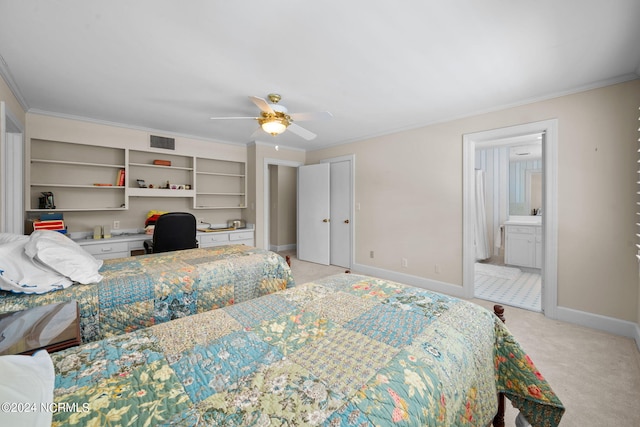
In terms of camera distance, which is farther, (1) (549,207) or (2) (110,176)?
(2) (110,176)

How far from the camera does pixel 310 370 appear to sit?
896 mm

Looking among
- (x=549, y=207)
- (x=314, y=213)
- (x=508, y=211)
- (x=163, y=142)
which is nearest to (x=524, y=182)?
(x=508, y=211)

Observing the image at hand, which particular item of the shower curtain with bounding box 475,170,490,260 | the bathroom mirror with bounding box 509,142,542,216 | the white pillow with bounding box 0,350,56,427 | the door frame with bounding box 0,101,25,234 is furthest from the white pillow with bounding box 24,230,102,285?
the bathroom mirror with bounding box 509,142,542,216

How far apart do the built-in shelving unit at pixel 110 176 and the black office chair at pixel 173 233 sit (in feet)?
3.49

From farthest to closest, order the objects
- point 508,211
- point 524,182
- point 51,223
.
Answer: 1. point 508,211
2. point 524,182
3. point 51,223

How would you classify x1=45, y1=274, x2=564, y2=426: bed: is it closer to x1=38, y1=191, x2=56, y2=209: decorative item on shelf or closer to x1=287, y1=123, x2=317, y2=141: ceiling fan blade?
x1=287, y1=123, x2=317, y2=141: ceiling fan blade

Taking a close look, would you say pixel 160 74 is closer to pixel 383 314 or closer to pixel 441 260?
pixel 383 314

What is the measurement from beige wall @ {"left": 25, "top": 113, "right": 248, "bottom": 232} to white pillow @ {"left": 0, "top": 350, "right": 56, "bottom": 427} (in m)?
3.73

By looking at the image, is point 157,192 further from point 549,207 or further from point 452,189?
point 549,207

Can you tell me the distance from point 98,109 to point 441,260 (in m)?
4.76

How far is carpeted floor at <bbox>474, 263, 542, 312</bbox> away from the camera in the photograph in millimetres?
3363

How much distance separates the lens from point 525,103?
2.99m

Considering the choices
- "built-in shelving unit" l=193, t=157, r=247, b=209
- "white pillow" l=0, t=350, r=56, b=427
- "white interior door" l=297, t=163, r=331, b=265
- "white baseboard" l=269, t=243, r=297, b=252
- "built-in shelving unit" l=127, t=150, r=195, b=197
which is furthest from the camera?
"white baseboard" l=269, t=243, r=297, b=252

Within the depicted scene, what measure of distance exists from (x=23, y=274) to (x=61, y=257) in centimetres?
19
